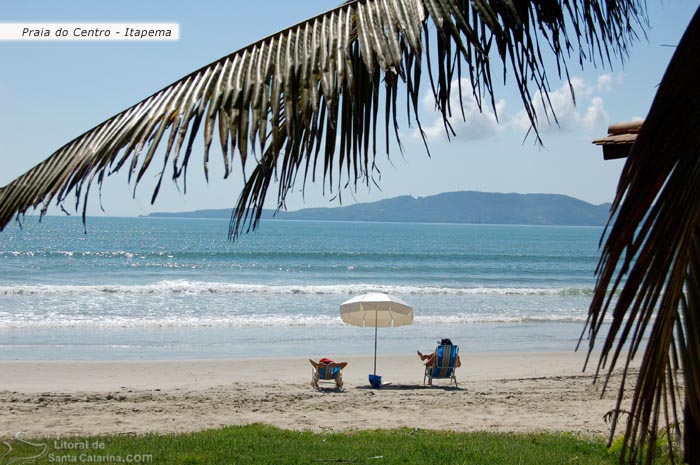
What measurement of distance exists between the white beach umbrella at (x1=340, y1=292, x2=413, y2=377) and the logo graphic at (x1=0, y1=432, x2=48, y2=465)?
692 cm

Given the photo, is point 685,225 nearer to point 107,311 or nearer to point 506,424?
point 506,424

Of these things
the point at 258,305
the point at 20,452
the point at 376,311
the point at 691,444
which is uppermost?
the point at 691,444

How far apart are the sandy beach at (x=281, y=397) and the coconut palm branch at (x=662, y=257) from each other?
286 inches

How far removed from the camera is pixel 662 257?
53.1 inches

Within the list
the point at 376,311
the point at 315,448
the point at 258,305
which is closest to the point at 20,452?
the point at 315,448

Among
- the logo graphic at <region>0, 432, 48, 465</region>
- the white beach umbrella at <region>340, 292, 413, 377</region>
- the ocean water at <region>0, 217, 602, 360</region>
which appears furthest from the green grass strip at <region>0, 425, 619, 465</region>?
the white beach umbrella at <region>340, 292, 413, 377</region>

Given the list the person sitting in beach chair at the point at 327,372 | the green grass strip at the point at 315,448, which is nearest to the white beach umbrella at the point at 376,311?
the person sitting in beach chair at the point at 327,372

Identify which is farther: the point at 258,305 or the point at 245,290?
the point at 245,290

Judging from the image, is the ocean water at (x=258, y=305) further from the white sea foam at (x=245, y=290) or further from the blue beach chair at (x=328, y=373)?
the blue beach chair at (x=328, y=373)

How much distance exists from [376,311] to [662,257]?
11.9 metres

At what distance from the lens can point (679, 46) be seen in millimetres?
1488

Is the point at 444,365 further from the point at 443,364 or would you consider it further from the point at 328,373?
the point at 328,373

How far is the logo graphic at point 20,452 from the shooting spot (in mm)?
6125

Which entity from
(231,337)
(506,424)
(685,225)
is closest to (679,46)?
(685,225)
